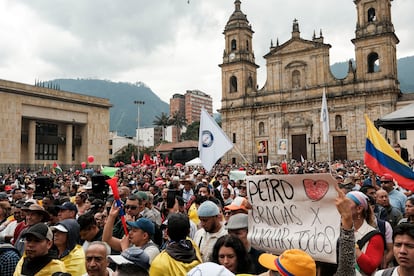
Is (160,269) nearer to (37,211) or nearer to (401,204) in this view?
(37,211)

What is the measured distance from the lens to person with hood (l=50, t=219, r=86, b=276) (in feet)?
12.5

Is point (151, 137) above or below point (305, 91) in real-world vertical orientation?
below

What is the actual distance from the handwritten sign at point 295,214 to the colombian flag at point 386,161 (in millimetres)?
3675

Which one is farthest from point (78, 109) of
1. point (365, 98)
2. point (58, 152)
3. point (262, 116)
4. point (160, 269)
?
point (160, 269)

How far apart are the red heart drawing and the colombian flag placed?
376 centimetres

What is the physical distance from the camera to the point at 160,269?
301cm

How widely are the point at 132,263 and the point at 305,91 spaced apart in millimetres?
44170

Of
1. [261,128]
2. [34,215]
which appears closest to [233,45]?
[261,128]

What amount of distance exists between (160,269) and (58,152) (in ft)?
153

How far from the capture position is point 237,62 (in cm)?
4931

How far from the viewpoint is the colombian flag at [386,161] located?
6129 millimetres

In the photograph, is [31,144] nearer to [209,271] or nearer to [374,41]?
[374,41]

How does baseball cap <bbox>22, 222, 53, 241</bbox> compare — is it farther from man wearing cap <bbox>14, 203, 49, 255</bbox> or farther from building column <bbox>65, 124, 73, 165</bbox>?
building column <bbox>65, 124, 73, 165</bbox>

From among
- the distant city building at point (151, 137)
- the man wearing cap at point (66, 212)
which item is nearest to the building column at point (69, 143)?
the man wearing cap at point (66, 212)
